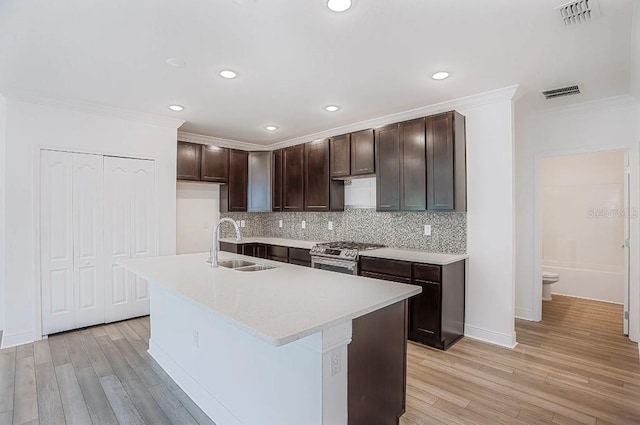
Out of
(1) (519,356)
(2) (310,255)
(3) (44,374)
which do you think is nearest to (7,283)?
(3) (44,374)

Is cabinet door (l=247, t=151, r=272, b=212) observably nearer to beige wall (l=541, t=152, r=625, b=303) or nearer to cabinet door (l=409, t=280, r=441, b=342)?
cabinet door (l=409, t=280, r=441, b=342)

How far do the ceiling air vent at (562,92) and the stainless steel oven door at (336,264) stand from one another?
8.55 feet

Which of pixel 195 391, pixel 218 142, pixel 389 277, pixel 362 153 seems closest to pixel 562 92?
pixel 362 153

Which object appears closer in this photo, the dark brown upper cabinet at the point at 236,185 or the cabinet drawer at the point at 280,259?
the cabinet drawer at the point at 280,259

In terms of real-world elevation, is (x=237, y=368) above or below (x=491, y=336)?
above

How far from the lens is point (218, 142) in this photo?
219 inches

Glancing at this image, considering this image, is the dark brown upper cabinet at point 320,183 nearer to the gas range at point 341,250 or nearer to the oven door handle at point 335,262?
the gas range at point 341,250

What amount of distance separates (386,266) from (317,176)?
1.78 meters

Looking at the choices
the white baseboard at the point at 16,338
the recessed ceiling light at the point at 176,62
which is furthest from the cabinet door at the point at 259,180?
the white baseboard at the point at 16,338

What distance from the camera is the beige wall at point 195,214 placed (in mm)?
5055

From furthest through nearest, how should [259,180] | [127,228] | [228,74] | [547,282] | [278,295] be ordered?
[259,180]
[547,282]
[127,228]
[228,74]
[278,295]

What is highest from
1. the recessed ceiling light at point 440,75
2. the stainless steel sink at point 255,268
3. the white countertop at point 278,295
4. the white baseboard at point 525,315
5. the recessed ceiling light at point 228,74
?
the recessed ceiling light at point 228,74

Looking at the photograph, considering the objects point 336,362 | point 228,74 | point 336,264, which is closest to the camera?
point 336,362

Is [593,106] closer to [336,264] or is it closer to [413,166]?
[413,166]
